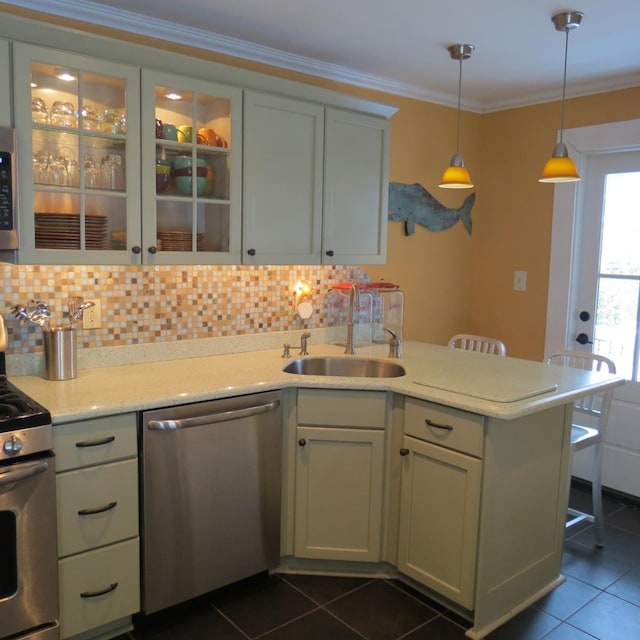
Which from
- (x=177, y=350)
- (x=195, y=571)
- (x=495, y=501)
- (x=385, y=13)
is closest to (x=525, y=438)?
(x=495, y=501)

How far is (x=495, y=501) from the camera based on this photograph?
86.7 inches

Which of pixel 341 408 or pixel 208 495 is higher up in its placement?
pixel 341 408

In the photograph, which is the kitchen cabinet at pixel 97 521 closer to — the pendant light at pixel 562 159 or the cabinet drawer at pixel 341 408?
the cabinet drawer at pixel 341 408

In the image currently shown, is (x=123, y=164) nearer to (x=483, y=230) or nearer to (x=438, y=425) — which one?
(x=438, y=425)

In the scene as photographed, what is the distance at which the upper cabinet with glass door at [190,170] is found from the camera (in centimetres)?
239

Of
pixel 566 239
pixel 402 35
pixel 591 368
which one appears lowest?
pixel 591 368

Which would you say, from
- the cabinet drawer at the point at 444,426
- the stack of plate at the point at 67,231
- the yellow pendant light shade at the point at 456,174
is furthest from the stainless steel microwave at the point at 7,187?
the yellow pendant light shade at the point at 456,174

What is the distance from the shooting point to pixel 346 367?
9.89 feet

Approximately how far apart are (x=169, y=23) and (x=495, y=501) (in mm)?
2370

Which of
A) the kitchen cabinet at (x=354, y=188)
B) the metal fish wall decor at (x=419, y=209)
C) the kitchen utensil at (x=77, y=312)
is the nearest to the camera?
the kitchen utensil at (x=77, y=312)

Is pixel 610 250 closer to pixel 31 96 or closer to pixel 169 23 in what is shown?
pixel 169 23

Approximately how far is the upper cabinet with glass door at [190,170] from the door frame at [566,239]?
2.05 metres

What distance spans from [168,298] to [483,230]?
7.48ft

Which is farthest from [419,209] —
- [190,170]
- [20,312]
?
[20,312]
